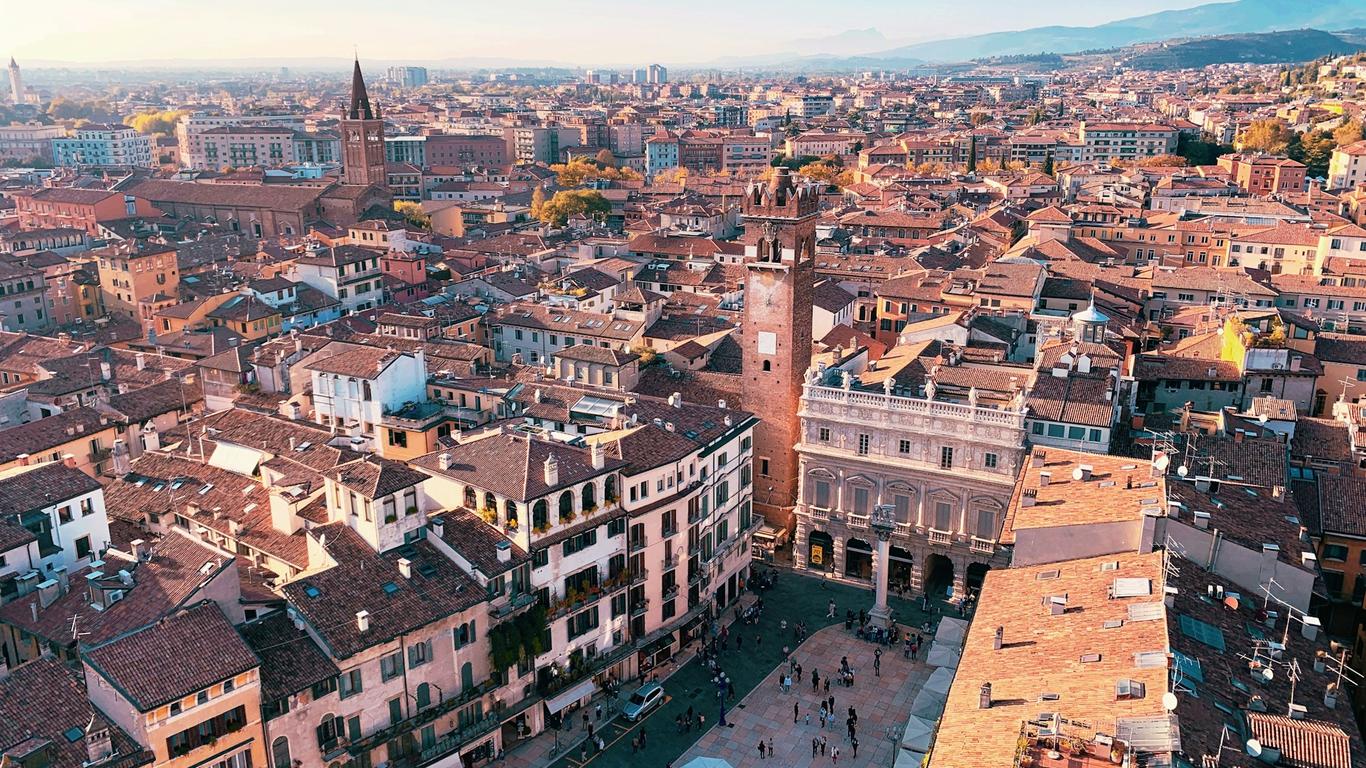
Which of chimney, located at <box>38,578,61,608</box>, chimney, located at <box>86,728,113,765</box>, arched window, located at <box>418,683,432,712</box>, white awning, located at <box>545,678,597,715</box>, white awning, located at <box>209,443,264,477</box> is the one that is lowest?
white awning, located at <box>545,678,597,715</box>

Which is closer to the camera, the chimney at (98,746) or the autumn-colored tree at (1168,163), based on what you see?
the chimney at (98,746)

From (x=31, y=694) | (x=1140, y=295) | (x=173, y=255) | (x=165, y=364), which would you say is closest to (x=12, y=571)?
(x=31, y=694)

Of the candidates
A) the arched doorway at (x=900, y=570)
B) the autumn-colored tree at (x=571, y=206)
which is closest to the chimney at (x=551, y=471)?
the arched doorway at (x=900, y=570)

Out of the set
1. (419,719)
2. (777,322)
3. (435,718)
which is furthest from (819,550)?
(419,719)

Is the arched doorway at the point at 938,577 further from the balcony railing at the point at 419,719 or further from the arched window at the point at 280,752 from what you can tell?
the arched window at the point at 280,752

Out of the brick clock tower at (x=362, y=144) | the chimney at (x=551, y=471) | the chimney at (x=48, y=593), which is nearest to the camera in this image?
the chimney at (x=48, y=593)

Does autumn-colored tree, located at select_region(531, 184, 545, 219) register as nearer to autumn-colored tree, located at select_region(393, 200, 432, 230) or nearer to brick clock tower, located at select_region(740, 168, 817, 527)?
autumn-colored tree, located at select_region(393, 200, 432, 230)

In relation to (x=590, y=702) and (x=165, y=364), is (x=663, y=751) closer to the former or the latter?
(x=590, y=702)

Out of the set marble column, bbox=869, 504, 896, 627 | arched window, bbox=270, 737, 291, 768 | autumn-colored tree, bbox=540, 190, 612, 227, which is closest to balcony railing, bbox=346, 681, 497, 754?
arched window, bbox=270, 737, 291, 768
